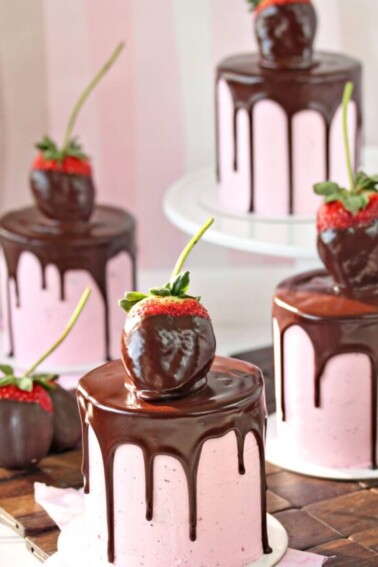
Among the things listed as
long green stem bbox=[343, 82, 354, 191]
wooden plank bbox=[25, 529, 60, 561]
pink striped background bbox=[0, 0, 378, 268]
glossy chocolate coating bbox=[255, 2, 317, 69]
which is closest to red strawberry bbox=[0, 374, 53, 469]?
wooden plank bbox=[25, 529, 60, 561]

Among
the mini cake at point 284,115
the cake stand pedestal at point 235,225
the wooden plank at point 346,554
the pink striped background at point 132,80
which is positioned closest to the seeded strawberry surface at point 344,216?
the cake stand pedestal at point 235,225

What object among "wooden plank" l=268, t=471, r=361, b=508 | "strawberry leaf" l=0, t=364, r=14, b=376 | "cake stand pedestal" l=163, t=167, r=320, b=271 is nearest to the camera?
"wooden plank" l=268, t=471, r=361, b=508

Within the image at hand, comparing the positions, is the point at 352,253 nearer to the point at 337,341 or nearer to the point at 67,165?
the point at 337,341

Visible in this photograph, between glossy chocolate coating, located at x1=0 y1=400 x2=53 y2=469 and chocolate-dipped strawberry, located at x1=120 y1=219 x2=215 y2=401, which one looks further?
glossy chocolate coating, located at x1=0 y1=400 x2=53 y2=469

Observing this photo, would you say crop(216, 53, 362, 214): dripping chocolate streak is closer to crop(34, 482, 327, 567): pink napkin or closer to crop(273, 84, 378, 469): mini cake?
crop(273, 84, 378, 469): mini cake

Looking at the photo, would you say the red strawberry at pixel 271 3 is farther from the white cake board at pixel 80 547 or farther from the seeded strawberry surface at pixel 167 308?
the white cake board at pixel 80 547

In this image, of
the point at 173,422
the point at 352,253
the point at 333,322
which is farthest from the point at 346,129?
the point at 173,422

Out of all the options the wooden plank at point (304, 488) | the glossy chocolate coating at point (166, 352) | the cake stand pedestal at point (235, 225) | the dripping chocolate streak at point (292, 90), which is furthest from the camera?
the dripping chocolate streak at point (292, 90)
